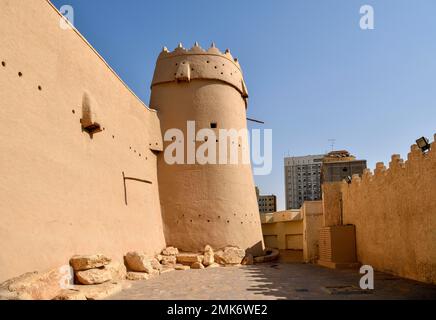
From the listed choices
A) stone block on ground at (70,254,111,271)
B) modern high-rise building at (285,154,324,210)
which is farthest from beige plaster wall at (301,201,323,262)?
modern high-rise building at (285,154,324,210)

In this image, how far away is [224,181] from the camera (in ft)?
47.1

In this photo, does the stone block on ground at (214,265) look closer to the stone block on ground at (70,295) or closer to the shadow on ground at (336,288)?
the shadow on ground at (336,288)

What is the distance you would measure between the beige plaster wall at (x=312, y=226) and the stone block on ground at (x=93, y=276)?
8.50m

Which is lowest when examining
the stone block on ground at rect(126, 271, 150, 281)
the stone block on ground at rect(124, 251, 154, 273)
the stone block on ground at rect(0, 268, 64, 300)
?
the stone block on ground at rect(126, 271, 150, 281)

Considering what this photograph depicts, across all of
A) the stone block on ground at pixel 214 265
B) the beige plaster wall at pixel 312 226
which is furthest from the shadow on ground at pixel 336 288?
the beige plaster wall at pixel 312 226

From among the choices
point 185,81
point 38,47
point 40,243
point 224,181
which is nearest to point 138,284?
point 40,243

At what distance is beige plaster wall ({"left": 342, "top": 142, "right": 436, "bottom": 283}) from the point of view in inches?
294

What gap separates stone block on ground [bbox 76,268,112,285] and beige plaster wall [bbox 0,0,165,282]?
0.43 metres

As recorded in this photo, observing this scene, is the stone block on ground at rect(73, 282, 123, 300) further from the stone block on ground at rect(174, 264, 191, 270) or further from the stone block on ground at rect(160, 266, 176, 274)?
the stone block on ground at rect(174, 264, 191, 270)

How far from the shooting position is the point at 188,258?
12531 millimetres

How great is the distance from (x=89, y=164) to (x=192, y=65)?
721 cm

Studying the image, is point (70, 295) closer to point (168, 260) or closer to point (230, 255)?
point (168, 260)

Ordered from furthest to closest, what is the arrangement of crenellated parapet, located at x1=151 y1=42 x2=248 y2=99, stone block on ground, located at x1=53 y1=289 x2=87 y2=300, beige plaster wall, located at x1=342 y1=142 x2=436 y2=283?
crenellated parapet, located at x1=151 y1=42 x2=248 y2=99 < beige plaster wall, located at x1=342 y1=142 x2=436 y2=283 < stone block on ground, located at x1=53 y1=289 x2=87 y2=300

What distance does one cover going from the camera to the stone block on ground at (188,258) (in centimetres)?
1244
